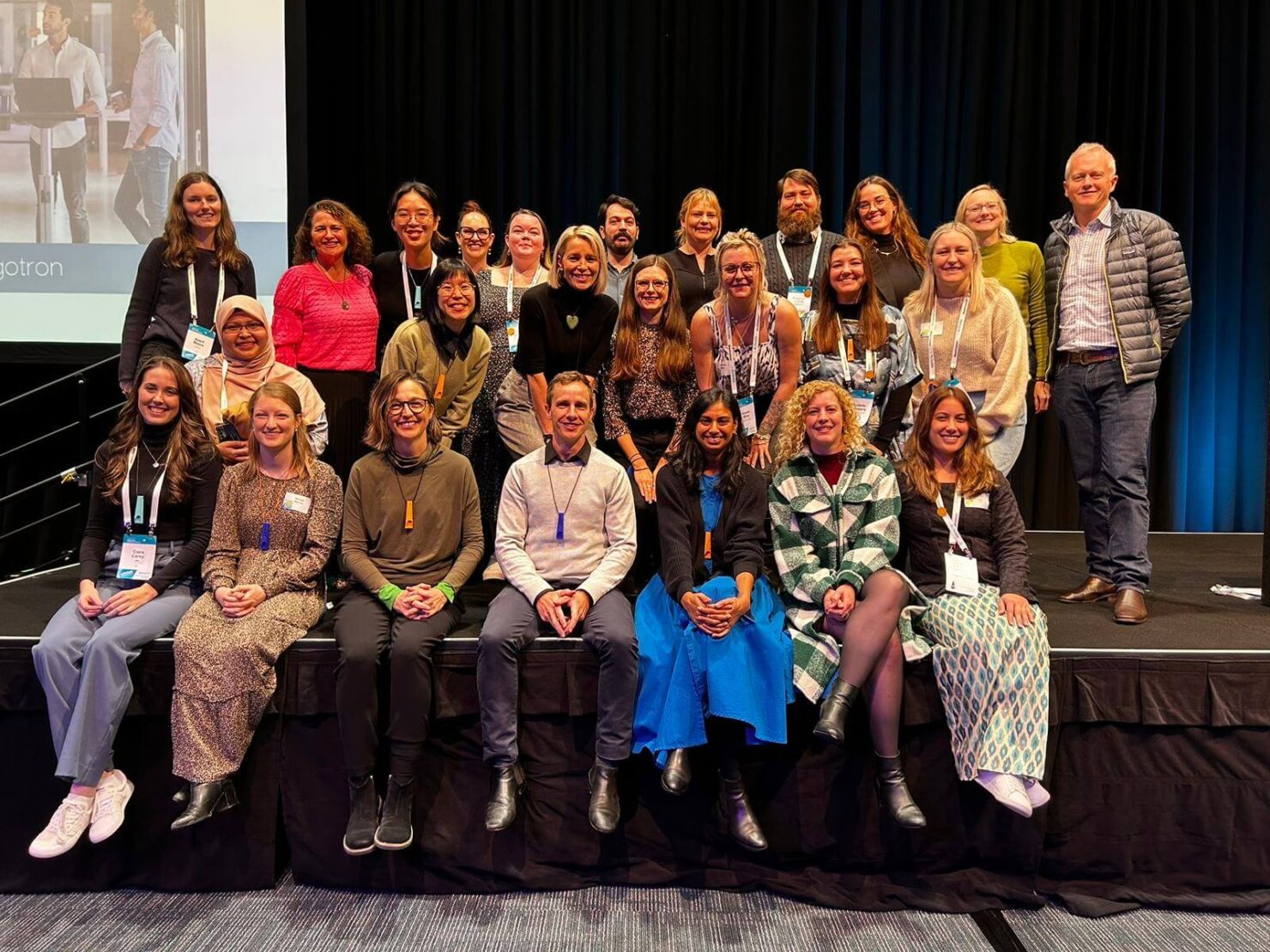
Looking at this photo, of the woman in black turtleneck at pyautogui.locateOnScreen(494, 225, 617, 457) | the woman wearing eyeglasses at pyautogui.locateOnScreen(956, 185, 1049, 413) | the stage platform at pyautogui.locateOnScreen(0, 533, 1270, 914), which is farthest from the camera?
the woman wearing eyeglasses at pyautogui.locateOnScreen(956, 185, 1049, 413)

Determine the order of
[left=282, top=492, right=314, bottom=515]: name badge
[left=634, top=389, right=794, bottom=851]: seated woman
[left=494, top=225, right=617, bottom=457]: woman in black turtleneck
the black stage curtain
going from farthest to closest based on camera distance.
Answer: the black stage curtain → [left=494, top=225, right=617, bottom=457]: woman in black turtleneck → [left=282, top=492, right=314, bottom=515]: name badge → [left=634, top=389, right=794, bottom=851]: seated woman

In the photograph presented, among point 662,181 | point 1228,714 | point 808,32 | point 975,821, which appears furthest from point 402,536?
point 808,32

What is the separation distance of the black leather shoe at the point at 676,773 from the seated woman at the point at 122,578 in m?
1.40

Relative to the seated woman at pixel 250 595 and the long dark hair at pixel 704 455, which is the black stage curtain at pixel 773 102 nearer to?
the long dark hair at pixel 704 455

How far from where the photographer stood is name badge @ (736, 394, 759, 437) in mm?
3355

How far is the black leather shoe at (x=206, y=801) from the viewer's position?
2.60 meters

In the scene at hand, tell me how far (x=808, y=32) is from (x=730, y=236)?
2.63m

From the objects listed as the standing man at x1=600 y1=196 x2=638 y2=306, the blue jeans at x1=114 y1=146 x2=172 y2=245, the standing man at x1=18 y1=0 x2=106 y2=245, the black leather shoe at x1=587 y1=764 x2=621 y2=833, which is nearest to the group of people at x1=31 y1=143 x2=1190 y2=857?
the black leather shoe at x1=587 y1=764 x2=621 y2=833

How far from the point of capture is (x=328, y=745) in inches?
110

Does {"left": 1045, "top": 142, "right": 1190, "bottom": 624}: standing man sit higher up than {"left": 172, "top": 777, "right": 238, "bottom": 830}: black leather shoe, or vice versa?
{"left": 1045, "top": 142, "right": 1190, "bottom": 624}: standing man

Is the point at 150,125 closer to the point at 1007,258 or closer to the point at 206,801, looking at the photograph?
the point at 206,801

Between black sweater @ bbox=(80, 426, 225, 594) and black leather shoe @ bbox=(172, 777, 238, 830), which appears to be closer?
black leather shoe @ bbox=(172, 777, 238, 830)

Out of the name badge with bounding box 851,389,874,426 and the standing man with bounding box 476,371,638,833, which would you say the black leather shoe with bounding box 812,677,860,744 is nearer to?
the standing man with bounding box 476,371,638,833

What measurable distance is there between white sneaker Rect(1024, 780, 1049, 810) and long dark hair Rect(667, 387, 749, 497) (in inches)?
42.8
